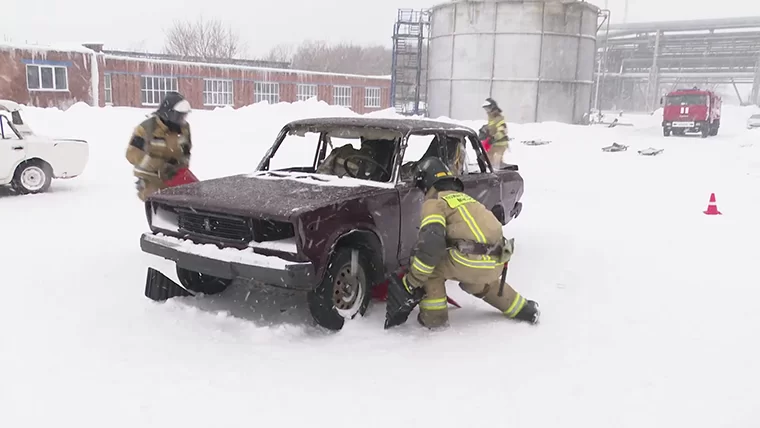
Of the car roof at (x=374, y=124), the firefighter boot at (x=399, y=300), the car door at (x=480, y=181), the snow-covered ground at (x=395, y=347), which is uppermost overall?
the car roof at (x=374, y=124)

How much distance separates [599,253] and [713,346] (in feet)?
8.89

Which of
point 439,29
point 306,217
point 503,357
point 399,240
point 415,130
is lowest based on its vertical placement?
point 503,357

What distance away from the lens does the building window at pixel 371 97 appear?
40062 millimetres

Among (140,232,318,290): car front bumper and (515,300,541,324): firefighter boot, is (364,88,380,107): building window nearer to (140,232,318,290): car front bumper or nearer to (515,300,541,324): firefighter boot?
(515,300,541,324): firefighter boot

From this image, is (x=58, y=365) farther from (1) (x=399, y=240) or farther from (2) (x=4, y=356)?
(1) (x=399, y=240)

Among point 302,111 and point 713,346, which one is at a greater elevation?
point 302,111

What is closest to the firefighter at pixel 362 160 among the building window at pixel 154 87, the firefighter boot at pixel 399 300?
the firefighter boot at pixel 399 300

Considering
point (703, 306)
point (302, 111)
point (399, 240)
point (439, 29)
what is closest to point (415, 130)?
point (399, 240)

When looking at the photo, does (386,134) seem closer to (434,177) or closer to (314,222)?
(434,177)

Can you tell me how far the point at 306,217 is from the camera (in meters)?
3.96

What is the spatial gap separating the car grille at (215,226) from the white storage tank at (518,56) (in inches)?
973

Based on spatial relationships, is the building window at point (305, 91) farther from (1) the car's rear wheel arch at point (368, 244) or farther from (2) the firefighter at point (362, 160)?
(1) the car's rear wheel arch at point (368, 244)

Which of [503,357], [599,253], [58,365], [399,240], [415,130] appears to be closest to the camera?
[58,365]

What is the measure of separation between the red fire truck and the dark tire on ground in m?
27.6
